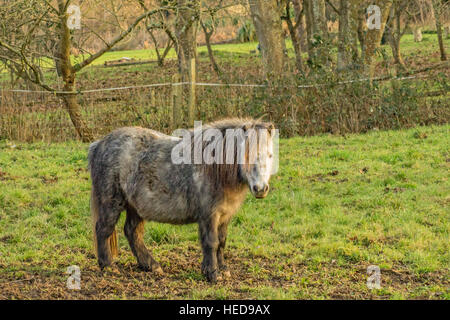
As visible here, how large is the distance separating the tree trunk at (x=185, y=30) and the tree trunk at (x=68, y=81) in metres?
2.59

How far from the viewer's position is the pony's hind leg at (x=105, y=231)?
6.52 metres

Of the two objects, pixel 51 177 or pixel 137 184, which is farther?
pixel 51 177

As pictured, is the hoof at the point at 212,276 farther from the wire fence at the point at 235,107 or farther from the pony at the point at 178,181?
the wire fence at the point at 235,107

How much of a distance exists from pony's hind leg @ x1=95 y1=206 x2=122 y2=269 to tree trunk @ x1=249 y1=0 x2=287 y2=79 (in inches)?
366

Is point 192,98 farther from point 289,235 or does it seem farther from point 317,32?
point 289,235

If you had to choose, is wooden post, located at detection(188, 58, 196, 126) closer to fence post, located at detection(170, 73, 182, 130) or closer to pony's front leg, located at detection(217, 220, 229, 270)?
fence post, located at detection(170, 73, 182, 130)

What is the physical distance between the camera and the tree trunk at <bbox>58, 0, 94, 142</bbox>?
44.4ft

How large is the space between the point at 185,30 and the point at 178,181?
33.4ft

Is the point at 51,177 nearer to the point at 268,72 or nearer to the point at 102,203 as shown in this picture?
the point at 102,203

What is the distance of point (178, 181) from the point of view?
623 centimetres

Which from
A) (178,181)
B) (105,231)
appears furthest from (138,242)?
(178,181)
